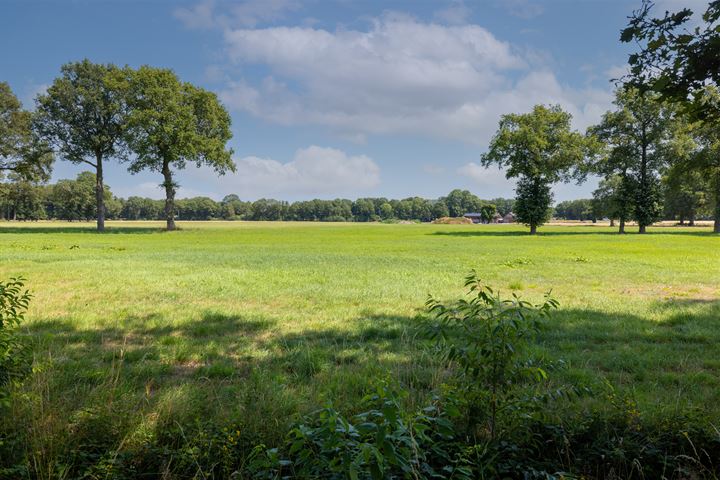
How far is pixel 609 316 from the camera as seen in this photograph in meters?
9.38

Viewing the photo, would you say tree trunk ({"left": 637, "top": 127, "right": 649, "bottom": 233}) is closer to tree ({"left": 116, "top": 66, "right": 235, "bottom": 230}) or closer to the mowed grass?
the mowed grass

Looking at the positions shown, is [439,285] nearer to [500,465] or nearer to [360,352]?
[360,352]

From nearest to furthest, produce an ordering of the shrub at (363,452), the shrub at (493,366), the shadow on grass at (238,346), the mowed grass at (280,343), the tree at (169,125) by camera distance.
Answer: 1. the shrub at (363,452)
2. the shrub at (493,366)
3. the mowed grass at (280,343)
4. the shadow on grass at (238,346)
5. the tree at (169,125)

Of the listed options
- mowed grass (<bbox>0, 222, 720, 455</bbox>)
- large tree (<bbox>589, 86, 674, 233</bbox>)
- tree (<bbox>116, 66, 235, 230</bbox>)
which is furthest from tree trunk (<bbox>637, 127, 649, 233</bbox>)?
tree (<bbox>116, 66, 235, 230</bbox>)

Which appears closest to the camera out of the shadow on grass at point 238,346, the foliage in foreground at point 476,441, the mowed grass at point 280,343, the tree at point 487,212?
the foliage in foreground at point 476,441

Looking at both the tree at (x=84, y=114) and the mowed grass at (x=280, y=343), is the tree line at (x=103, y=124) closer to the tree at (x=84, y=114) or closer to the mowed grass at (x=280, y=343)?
the tree at (x=84, y=114)

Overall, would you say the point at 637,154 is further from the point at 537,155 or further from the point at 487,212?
the point at 487,212

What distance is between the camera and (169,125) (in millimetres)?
51000

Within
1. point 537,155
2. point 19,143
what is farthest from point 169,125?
point 537,155

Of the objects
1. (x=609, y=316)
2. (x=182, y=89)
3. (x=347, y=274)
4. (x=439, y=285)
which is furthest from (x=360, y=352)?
(x=182, y=89)

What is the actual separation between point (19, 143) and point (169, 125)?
20411 millimetres

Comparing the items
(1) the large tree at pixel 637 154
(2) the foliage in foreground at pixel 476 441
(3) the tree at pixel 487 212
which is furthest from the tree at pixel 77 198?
(3) the tree at pixel 487 212

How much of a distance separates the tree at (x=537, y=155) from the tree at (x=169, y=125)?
38910mm

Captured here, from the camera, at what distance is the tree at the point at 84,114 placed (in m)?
52.0
